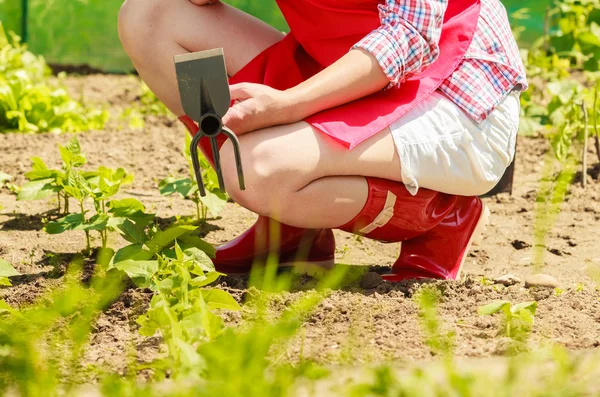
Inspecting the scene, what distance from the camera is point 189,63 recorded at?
176cm

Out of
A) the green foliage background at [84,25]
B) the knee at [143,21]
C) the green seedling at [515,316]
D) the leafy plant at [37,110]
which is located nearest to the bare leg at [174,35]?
the knee at [143,21]

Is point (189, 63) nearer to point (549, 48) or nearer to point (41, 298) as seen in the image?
point (41, 298)

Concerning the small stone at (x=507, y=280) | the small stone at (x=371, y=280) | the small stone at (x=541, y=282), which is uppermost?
the small stone at (x=541, y=282)

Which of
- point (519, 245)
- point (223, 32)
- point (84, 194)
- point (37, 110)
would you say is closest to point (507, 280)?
point (519, 245)

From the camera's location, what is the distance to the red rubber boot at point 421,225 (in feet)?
6.87

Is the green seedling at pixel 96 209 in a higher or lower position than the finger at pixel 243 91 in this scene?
lower

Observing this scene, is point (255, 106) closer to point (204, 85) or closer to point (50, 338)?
point (204, 85)

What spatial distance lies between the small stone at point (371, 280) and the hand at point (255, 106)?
47cm

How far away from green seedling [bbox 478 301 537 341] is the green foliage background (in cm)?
372

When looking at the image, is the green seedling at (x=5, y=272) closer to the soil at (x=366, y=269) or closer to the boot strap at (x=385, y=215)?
the soil at (x=366, y=269)

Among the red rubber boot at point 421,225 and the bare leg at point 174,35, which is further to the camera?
the bare leg at point 174,35

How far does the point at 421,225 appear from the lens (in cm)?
217

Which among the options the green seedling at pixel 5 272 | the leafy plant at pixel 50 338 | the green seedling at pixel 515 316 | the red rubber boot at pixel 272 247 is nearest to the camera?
the leafy plant at pixel 50 338

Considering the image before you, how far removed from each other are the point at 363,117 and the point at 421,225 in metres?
0.34
